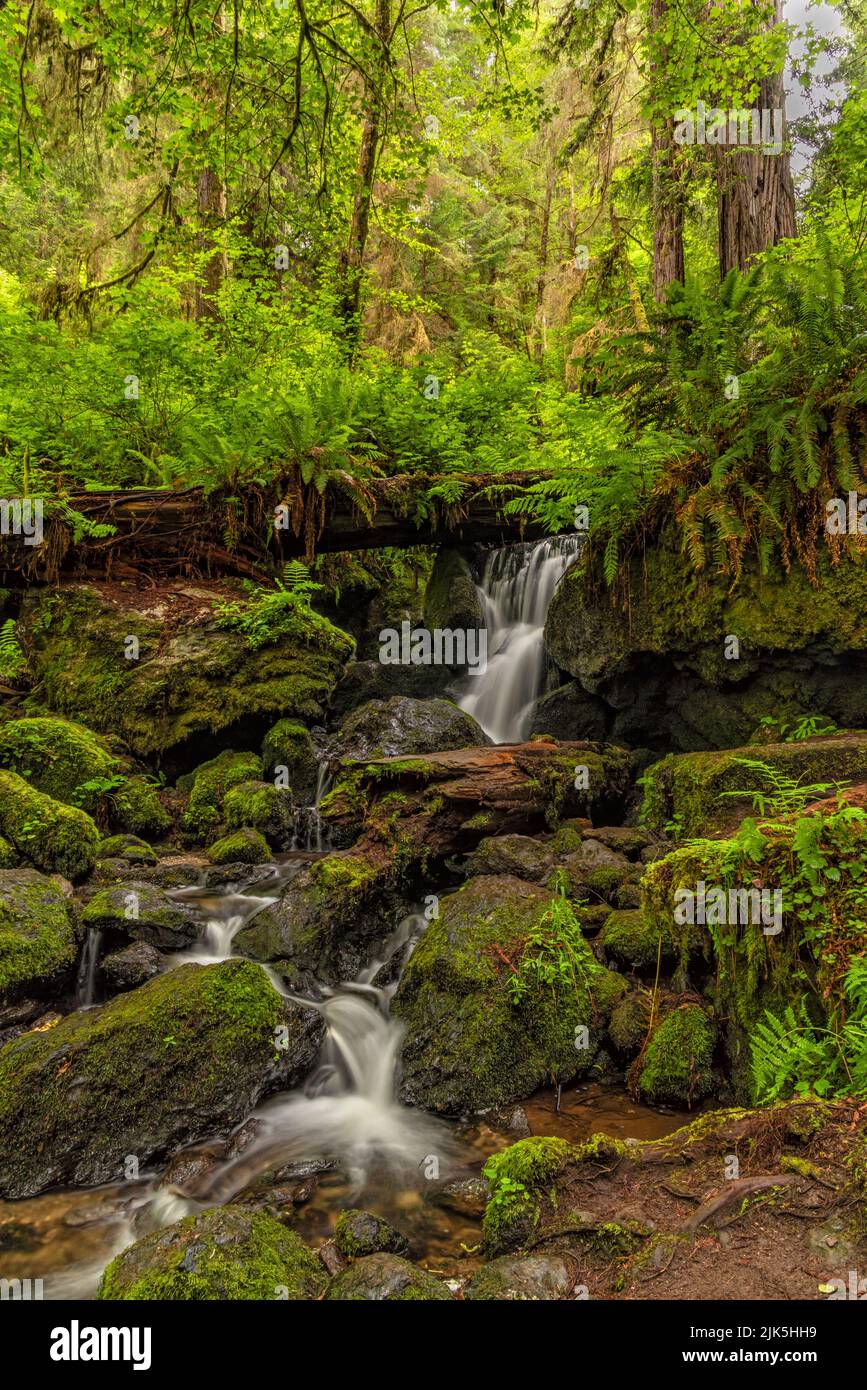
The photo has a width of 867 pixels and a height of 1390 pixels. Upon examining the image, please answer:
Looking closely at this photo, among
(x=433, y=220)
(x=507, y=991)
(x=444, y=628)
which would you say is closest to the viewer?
(x=507, y=991)

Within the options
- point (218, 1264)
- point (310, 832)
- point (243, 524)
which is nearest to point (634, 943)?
point (218, 1264)

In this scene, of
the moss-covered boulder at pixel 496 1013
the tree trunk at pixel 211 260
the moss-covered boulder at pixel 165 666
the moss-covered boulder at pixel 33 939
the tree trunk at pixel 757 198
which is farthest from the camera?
the tree trunk at pixel 211 260

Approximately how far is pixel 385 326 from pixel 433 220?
688 centimetres

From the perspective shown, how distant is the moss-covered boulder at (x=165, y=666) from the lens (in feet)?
27.1

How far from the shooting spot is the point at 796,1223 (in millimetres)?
2275

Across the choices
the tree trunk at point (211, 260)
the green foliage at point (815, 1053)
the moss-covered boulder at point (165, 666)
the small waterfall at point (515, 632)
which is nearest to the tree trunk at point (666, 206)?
the small waterfall at point (515, 632)

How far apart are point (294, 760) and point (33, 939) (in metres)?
3.40

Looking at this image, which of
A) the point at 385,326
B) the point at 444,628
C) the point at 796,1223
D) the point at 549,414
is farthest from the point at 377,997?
the point at 385,326

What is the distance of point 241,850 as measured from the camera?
6703 millimetres

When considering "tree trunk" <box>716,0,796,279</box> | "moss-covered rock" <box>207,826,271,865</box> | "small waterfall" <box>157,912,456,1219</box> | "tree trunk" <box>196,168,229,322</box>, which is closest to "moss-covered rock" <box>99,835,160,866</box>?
"moss-covered rock" <box>207,826,271,865</box>

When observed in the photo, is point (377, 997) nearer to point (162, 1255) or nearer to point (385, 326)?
point (162, 1255)

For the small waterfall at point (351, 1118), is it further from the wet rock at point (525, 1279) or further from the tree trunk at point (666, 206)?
the tree trunk at point (666, 206)

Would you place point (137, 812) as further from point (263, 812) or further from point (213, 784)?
point (263, 812)

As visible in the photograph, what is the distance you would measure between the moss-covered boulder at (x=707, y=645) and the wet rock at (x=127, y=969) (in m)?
5.03
